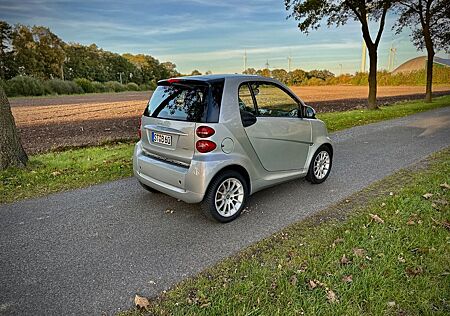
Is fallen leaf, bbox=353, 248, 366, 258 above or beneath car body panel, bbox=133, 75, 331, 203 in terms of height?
beneath

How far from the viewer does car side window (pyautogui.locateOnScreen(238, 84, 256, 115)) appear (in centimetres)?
416

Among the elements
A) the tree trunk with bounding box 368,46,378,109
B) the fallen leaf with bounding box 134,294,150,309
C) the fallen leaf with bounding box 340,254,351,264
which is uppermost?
the tree trunk with bounding box 368,46,378,109

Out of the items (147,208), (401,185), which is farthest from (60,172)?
(401,185)

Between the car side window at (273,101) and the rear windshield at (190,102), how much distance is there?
63 cm

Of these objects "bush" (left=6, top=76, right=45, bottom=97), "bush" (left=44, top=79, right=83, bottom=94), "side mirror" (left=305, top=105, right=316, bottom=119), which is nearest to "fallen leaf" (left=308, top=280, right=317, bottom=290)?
"side mirror" (left=305, top=105, right=316, bottom=119)

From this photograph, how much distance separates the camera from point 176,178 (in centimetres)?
398

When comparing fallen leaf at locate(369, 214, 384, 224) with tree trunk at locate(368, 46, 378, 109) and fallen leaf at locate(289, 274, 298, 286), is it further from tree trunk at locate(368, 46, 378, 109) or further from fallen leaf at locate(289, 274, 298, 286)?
tree trunk at locate(368, 46, 378, 109)

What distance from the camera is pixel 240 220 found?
13.9ft

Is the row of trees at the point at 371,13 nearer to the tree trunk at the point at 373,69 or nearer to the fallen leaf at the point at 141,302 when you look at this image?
the tree trunk at the point at 373,69

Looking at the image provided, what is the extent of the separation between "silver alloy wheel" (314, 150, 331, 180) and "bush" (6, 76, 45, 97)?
48110 mm

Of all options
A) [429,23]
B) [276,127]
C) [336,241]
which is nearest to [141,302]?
[336,241]

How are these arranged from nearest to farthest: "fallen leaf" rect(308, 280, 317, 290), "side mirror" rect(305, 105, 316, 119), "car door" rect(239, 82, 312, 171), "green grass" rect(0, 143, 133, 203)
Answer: "fallen leaf" rect(308, 280, 317, 290) < "car door" rect(239, 82, 312, 171) < "side mirror" rect(305, 105, 316, 119) < "green grass" rect(0, 143, 133, 203)

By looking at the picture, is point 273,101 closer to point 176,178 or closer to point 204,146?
point 204,146

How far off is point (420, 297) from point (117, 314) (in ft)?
7.60
